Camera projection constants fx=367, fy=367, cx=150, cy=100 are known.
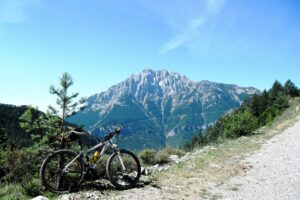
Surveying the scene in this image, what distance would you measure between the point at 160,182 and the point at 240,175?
11.0ft

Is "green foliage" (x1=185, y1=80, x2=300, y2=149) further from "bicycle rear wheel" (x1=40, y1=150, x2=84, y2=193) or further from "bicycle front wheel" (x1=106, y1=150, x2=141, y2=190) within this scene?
"bicycle rear wheel" (x1=40, y1=150, x2=84, y2=193)

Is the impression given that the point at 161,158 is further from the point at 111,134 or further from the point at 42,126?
the point at 111,134

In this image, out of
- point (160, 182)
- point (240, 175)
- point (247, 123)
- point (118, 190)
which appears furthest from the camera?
point (247, 123)

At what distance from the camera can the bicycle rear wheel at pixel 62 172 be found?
1020cm

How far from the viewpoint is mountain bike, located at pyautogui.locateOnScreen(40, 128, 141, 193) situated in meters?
10.2

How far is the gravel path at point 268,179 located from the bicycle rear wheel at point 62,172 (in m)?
4.12

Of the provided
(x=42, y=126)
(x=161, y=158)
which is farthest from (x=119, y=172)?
(x=161, y=158)

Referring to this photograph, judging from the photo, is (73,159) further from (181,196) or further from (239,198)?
(239,198)

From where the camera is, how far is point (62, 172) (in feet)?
33.5

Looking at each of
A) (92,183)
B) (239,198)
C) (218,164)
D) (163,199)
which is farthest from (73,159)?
(218,164)

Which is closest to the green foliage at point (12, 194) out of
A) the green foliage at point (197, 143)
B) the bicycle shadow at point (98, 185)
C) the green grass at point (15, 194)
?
the green grass at point (15, 194)

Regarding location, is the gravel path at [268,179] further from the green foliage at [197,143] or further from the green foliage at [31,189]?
the green foliage at [197,143]

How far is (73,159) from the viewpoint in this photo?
33.9 ft

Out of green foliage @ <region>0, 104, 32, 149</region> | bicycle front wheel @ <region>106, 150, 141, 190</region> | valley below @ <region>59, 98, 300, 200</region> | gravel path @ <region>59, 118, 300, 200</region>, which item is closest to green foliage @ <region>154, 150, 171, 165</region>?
valley below @ <region>59, 98, 300, 200</region>
